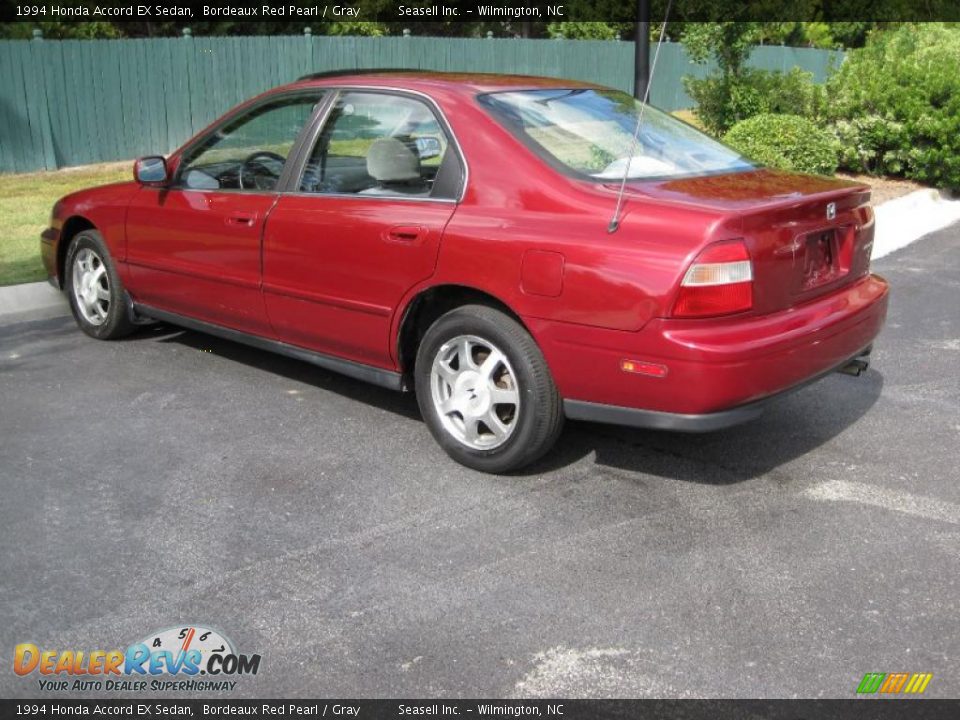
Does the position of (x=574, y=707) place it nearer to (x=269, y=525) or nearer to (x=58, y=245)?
(x=269, y=525)

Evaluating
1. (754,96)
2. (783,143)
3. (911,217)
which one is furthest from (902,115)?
(783,143)

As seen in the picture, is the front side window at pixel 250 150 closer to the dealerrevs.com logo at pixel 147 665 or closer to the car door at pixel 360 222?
the car door at pixel 360 222

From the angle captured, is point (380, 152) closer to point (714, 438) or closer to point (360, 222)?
point (360, 222)

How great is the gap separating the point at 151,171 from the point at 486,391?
258 cm

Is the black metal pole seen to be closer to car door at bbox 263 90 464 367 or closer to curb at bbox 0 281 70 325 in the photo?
car door at bbox 263 90 464 367

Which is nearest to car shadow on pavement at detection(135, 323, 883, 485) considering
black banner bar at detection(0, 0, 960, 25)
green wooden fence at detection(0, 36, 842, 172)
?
black banner bar at detection(0, 0, 960, 25)

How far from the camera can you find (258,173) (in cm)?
574

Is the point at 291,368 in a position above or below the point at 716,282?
below

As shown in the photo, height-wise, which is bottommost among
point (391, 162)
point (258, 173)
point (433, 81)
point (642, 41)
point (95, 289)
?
point (95, 289)

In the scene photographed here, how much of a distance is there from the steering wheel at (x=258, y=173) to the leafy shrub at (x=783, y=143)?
6.91 metres

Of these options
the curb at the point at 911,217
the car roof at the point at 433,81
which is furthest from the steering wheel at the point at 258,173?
the curb at the point at 911,217

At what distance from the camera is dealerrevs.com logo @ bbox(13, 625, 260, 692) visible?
325cm

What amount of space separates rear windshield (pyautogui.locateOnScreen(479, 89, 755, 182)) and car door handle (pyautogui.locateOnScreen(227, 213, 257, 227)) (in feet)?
4.53

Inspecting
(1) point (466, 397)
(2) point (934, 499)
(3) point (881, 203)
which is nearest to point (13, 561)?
(1) point (466, 397)
